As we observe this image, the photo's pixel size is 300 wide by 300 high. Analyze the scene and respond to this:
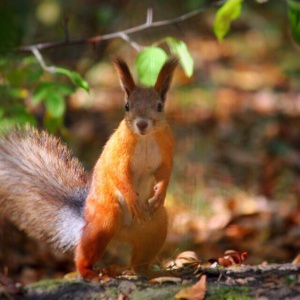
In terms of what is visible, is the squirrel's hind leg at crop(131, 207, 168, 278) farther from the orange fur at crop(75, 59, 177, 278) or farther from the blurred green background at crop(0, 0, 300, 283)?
the blurred green background at crop(0, 0, 300, 283)

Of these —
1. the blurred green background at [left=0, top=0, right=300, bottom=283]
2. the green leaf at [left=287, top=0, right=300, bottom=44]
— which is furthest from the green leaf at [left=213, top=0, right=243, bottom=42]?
the blurred green background at [left=0, top=0, right=300, bottom=283]

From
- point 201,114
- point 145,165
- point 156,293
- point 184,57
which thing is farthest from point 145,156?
point 201,114

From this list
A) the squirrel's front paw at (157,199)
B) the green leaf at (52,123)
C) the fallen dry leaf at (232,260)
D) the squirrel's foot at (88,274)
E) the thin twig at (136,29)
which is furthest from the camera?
the green leaf at (52,123)

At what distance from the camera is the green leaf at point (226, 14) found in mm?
2629

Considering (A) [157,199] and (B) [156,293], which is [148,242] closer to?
(A) [157,199]

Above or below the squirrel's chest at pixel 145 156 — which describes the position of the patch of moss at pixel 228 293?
below

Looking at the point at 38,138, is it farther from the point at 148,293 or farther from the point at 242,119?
the point at 242,119

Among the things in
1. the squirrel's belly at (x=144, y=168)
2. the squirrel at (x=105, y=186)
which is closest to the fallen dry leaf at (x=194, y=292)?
the squirrel at (x=105, y=186)

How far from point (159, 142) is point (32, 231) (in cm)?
67

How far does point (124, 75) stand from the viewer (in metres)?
2.49

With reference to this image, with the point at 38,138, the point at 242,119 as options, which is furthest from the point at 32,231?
the point at 242,119

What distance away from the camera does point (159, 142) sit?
2.48 meters

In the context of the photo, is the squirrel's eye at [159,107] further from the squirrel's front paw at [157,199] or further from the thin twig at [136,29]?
the thin twig at [136,29]

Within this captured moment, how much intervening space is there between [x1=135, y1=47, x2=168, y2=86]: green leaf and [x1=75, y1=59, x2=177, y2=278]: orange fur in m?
0.04
